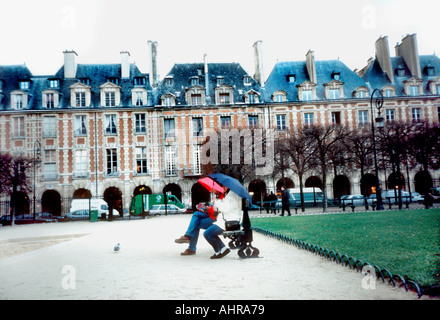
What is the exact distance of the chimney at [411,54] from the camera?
3559 cm

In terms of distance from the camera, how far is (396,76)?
36438mm

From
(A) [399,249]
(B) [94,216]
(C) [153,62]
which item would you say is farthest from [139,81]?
(A) [399,249]

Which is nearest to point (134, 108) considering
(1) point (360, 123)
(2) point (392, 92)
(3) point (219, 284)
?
(1) point (360, 123)

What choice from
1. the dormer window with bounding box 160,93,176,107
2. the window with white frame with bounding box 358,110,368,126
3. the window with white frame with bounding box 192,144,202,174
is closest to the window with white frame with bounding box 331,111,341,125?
the window with white frame with bounding box 358,110,368,126

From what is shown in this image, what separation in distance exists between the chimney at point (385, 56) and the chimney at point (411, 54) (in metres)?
1.83

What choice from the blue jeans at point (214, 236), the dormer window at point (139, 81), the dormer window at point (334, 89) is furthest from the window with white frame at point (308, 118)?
the blue jeans at point (214, 236)

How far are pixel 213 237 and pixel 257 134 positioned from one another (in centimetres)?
2241

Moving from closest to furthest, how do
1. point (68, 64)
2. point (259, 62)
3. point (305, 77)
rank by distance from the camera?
point (68, 64) → point (259, 62) → point (305, 77)

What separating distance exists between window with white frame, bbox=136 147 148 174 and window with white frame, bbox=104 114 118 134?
9.18 feet

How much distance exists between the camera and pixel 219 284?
4910mm

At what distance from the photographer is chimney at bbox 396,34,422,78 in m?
35.6

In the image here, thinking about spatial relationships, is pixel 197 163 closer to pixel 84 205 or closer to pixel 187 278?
pixel 84 205

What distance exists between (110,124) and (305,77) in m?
19.8

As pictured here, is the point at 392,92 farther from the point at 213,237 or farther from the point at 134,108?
the point at 213,237
